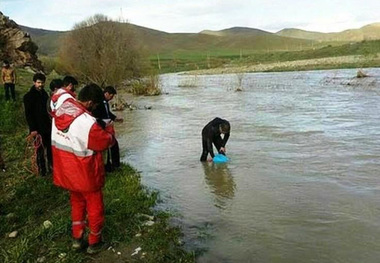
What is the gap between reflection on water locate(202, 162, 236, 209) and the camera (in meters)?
7.43

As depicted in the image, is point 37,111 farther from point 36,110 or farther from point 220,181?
point 220,181

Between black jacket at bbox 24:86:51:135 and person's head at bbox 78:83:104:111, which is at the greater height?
person's head at bbox 78:83:104:111

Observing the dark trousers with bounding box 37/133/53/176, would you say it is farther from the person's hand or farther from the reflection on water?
the reflection on water

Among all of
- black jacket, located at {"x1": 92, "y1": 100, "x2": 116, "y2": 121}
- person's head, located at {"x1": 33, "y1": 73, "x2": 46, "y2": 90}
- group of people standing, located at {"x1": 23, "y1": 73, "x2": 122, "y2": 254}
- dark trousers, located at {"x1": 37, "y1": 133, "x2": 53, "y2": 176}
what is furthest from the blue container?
group of people standing, located at {"x1": 23, "y1": 73, "x2": 122, "y2": 254}

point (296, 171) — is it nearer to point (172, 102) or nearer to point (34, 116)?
point (34, 116)

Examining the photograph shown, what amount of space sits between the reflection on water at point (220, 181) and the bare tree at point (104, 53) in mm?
26053

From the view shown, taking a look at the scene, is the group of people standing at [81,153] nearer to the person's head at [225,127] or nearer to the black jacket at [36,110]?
the black jacket at [36,110]

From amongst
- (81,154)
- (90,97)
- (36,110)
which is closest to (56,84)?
(36,110)

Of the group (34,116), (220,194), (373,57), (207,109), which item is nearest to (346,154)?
(220,194)

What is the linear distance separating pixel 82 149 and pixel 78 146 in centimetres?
5

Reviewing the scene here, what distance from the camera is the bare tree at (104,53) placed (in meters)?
35.2

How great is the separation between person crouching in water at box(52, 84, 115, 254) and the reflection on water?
270cm

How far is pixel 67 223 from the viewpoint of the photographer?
5707 mm

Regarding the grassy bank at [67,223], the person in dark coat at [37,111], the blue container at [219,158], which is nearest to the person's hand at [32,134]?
the person in dark coat at [37,111]
